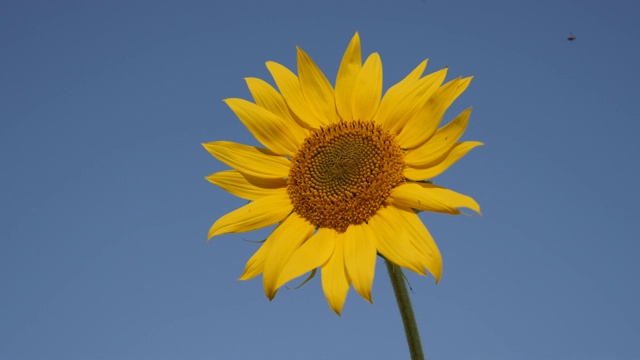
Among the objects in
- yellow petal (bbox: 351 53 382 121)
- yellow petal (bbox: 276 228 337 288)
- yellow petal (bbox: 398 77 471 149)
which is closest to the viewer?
yellow petal (bbox: 276 228 337 288)

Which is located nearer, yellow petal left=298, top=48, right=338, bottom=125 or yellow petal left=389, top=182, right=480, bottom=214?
yellow petal left=389, top=182, right=480, bottom=214

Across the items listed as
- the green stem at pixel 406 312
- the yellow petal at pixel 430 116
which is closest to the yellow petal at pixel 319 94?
the yellow petal at pixel 430 116

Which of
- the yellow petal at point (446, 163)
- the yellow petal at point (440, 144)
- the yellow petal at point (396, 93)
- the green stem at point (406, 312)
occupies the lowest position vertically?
the green stem at point (406, 312)

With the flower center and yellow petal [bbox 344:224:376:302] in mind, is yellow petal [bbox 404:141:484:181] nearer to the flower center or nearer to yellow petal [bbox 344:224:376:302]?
the flower center

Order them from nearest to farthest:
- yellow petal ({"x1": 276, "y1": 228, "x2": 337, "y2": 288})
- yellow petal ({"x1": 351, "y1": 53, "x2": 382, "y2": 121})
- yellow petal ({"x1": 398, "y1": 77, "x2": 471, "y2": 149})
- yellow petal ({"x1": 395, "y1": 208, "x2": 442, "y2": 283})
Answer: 1. yellow petal ({"x1": 395, "y1": 208, "x2": 442, "y2": 283})
2. yellow petal ({"x1": 276, "y1": 228, "x2": 337, "y2": 288})
3. yellow petal ({"x1": 398, "y1": 77, "x2": 471, "y2": 149})
4. yellow petal ({"x1": 351, "y1": 53, "x2": 382, "y2": 121})

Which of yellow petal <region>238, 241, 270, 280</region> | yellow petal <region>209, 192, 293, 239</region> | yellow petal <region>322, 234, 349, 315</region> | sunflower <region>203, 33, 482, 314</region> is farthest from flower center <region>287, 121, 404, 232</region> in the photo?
yellow petal <region>238, 241, 270, 280</region>

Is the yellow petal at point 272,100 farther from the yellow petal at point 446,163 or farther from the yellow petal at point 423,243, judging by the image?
the yellow petal at point 423,243

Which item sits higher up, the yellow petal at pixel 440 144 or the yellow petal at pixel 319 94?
the yellow petal at pixel 319 94
